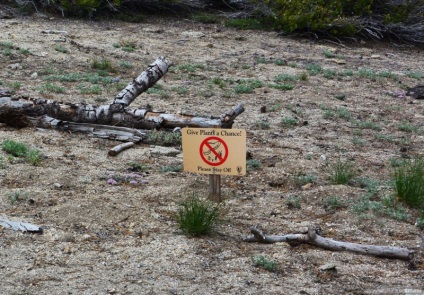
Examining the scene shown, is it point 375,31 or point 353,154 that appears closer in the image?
point 353,154

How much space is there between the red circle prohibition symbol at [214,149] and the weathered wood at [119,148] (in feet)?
4.75

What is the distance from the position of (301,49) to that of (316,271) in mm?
8810

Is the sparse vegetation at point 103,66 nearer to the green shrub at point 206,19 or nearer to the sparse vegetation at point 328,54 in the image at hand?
the sparse vegetation at point 328,54

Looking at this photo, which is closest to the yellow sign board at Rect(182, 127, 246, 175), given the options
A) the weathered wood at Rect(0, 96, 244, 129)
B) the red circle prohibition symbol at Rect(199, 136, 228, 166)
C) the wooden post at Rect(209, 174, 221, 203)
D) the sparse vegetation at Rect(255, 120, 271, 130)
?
the red circle prohibition symbol at Rect(199, 136, 228, 166)

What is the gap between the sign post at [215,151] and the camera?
529cm

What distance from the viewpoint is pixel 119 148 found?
22.0 ft

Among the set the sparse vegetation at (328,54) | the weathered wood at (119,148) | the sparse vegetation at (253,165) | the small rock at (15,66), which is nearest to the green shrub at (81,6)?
the small rock at (15,66)

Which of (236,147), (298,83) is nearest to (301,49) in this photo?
(298,83)

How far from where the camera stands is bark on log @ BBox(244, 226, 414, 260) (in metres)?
4.71

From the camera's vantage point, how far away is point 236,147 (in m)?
5.30

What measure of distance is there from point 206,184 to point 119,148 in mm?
1041

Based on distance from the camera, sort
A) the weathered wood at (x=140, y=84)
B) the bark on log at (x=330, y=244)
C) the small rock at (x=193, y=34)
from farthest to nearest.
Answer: the small rock at (x=193, y=34) < the weathered wood at (x=140, y=84) < the bark on log at (x=330, y=244)

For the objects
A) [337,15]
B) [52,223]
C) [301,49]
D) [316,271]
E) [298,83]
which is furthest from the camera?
[337,15]

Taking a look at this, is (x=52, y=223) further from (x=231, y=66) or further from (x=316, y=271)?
(x=231, y=66)
